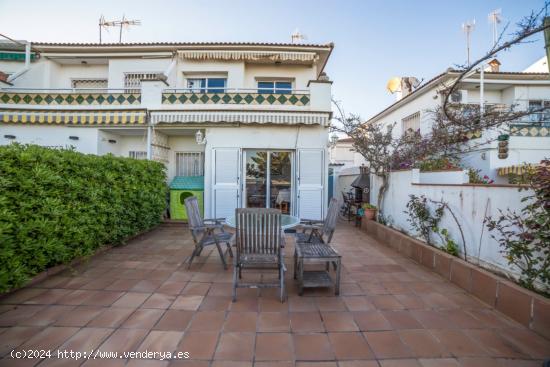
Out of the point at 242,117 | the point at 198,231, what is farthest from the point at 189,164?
the point at 198,231

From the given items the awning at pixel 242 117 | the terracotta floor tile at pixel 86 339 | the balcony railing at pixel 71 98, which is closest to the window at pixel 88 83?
the balcony railing at pixel 71 98

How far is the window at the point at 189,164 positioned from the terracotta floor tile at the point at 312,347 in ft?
27.8

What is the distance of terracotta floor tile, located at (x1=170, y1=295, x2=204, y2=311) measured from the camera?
3150 mm

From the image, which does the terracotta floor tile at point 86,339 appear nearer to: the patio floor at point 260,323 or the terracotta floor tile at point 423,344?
the patio floor at point 260,323

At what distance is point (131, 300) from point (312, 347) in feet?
8.00

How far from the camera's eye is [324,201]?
8.80 metres

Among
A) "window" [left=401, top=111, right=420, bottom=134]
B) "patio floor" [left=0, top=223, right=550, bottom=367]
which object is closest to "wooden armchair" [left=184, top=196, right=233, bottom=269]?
"patio floor" [left=0, top=223, right=550, bottom=367]

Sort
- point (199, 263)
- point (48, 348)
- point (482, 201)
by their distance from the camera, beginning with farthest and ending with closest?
1. point (199, 263)
2. point (482, 201)
3. point (48, 348)

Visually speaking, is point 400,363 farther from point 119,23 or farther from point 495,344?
point 119,23

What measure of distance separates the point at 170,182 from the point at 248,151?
11.1 ft

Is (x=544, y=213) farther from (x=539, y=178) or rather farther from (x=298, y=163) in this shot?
(x=298, y=163)

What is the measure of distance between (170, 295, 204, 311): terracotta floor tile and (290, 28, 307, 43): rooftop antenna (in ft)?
41.3

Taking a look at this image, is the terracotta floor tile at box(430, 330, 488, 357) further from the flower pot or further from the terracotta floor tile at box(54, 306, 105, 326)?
the flower pot

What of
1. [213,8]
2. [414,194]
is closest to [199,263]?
[414,194]
